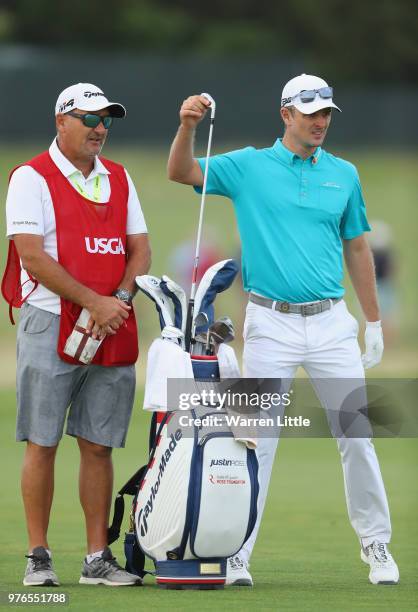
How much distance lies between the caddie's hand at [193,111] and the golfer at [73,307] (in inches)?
11.3

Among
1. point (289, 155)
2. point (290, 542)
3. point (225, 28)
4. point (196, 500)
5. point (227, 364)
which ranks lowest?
point (290, 542)

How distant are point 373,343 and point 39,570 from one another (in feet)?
5.91

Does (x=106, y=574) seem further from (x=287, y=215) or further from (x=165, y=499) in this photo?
(x=287, y=215)

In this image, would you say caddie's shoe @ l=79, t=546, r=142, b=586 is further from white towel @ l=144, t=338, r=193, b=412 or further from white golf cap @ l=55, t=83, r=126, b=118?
white golf cap @ l=55, t=83, r=126, b=118

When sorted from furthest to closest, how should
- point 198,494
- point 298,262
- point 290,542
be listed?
point 290,542, point 298,262, point 198,494

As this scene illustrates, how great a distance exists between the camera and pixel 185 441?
5551mm

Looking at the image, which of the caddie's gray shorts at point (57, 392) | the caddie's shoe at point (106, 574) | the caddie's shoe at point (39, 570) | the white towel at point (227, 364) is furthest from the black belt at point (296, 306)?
the caddie's shoe at point (39, 570)

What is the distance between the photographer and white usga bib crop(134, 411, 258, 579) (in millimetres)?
5504

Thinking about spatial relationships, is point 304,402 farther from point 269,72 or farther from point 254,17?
point 254,17

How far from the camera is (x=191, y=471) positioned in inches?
217

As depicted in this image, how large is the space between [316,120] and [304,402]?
1216 millimetres

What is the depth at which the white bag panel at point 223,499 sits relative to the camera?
5.50 meters

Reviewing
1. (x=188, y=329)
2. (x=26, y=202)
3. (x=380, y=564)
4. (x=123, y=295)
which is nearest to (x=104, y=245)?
(x=123, y=295)

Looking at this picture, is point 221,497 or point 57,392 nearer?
point 221,497
